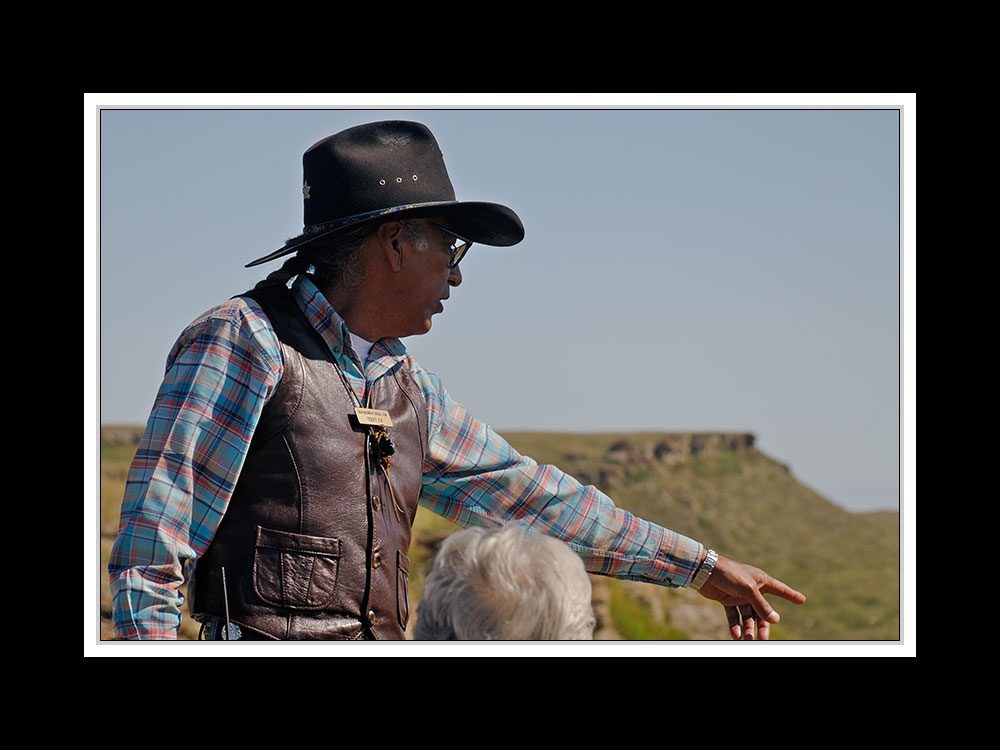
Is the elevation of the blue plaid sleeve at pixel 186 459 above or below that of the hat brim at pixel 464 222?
below

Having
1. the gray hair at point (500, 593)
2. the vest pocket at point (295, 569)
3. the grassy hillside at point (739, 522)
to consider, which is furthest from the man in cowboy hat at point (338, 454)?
the grassy hillside at point (739, 522)

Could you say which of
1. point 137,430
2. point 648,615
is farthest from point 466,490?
point 137,430

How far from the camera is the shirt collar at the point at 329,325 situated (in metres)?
3.03

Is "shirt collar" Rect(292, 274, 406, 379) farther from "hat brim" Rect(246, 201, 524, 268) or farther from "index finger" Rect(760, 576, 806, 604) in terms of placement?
"index finger" Rect(760, 576, 806, 604)

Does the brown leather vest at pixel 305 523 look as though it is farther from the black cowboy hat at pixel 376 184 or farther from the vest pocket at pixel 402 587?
the black cowboy hat at pixel 376 184

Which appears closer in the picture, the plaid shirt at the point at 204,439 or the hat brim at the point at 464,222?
the plaid shirt at the point at 204,439

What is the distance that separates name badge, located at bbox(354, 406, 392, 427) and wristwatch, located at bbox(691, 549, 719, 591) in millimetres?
1072

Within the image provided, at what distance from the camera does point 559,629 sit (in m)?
2.54

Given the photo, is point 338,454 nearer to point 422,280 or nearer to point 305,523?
point 305,523

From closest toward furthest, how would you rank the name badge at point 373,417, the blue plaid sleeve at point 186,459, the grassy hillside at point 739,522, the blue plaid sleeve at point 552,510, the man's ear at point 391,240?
the blue plaid sleeve at point 186,459, the name badge at point 373,417, the man's ear at point 391,240, the blue plaid sleeve at point 552,510, the grassy hillside at point 739,522

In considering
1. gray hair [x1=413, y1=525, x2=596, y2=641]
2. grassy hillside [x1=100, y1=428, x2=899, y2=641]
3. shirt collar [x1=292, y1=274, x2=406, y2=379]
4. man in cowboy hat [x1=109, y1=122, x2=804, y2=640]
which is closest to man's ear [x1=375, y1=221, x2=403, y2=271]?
man in cowboy hat [x1=109, y1=122, x2=804, y2=640]

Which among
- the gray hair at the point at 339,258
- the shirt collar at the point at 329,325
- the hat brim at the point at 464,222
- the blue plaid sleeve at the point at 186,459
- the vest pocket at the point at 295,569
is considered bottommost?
the vest pocket at the point at 295,569

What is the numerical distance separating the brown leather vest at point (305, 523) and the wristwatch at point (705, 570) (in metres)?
0.96

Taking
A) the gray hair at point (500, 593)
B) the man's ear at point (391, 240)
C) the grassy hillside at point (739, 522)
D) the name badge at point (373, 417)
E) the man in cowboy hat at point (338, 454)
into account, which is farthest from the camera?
the grassy hillside at point (739, 522)
